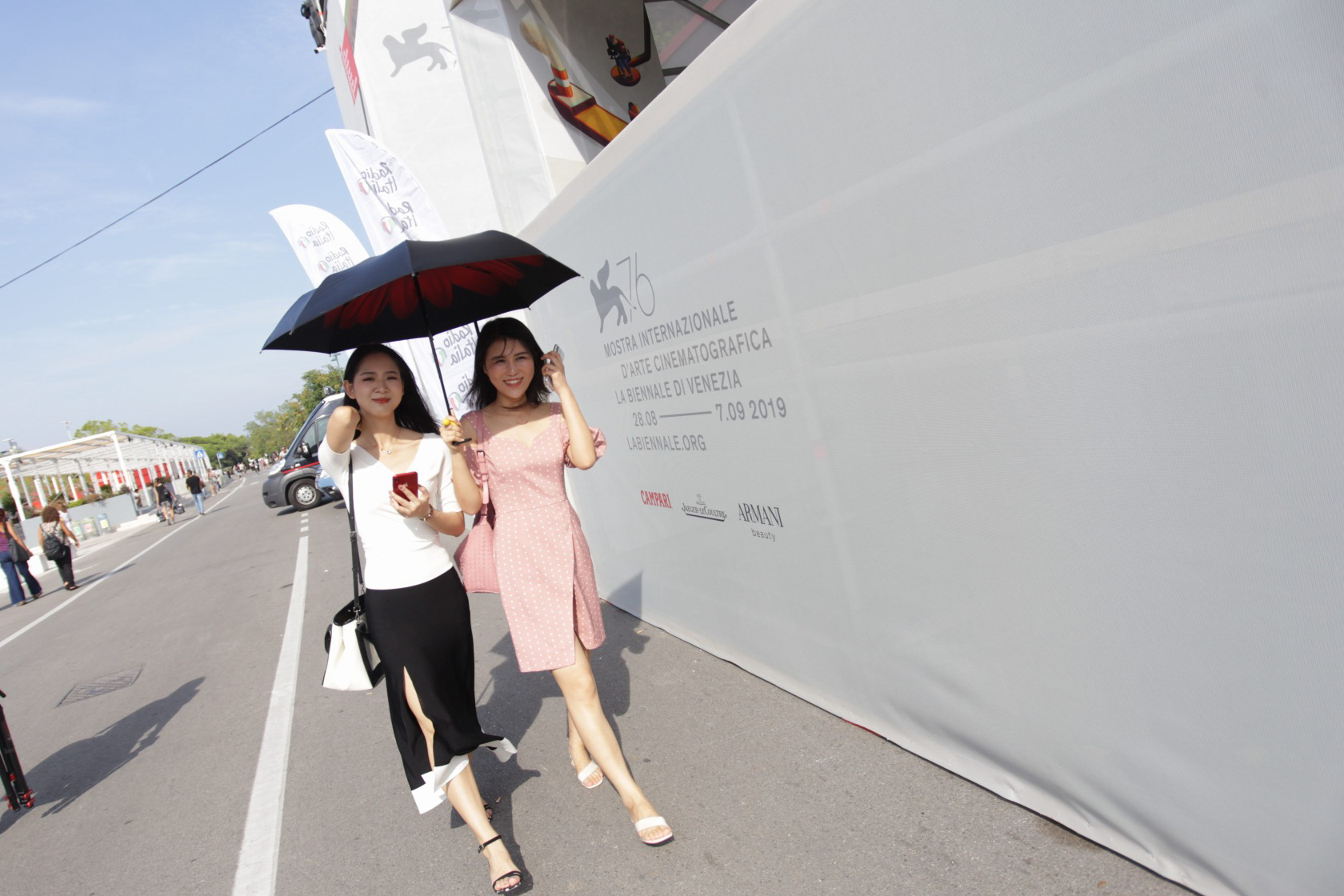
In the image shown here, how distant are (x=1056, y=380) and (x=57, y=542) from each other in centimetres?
1709

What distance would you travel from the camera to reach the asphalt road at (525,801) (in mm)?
2564

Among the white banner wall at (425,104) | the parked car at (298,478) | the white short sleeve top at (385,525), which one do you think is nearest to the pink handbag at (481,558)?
the white short sleeve top at (385,525)

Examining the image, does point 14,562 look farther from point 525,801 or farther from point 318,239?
point 525,801

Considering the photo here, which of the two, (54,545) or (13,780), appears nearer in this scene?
(13,780)

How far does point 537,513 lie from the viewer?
304 cm

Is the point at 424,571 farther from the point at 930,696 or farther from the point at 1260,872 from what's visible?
the point at 1260,872

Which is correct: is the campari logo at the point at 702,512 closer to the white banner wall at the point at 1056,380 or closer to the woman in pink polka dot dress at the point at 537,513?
the white banner wall at the point at 1056,380

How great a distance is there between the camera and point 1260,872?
1.96m

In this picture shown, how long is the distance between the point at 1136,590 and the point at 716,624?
2.56 meters

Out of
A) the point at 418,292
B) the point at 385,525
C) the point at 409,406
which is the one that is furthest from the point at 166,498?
the point at 418,292

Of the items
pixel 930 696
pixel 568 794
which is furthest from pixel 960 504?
pixel 568 794

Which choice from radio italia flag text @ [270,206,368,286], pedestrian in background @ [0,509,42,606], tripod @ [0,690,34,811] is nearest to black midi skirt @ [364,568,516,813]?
tripod @ [0,690,34,811]

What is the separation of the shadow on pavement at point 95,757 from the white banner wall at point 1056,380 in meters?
4.20

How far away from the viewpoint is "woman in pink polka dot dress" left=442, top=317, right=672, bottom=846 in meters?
3.00
